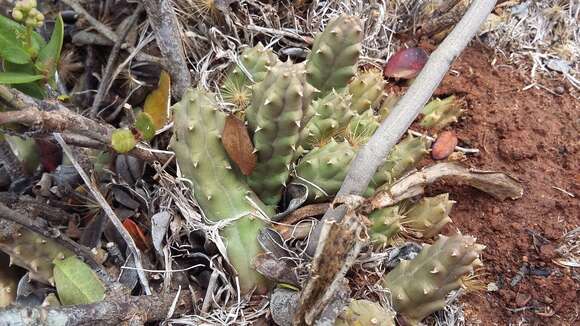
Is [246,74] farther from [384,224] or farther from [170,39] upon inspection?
[384,224]

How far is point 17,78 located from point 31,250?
0.44 m

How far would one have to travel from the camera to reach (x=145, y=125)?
1.68m

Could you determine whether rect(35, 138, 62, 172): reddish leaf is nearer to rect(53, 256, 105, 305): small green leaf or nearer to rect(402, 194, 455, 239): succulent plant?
rect(53, 256, 105, 305): small green leaf

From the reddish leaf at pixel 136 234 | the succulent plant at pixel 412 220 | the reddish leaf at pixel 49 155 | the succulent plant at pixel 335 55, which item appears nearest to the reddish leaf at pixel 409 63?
the succulent plant at pixel 335 55

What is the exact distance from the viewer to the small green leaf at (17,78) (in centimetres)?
154

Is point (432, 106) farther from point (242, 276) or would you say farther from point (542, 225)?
point (242, 276)

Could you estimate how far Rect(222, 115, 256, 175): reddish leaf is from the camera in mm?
1564

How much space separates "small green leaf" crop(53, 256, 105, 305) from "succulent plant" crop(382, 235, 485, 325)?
726 mm

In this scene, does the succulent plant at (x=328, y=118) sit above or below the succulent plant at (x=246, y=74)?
below

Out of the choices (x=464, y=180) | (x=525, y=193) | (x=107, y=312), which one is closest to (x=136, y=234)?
(x=107, y=312)

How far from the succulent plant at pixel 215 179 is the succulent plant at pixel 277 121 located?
0.24ft

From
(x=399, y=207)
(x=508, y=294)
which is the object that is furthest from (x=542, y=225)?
(x=399, y=207)

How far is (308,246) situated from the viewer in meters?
1.62

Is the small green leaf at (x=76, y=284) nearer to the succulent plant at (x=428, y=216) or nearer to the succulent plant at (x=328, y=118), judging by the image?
the succulent plant at (x=328, y=118)
